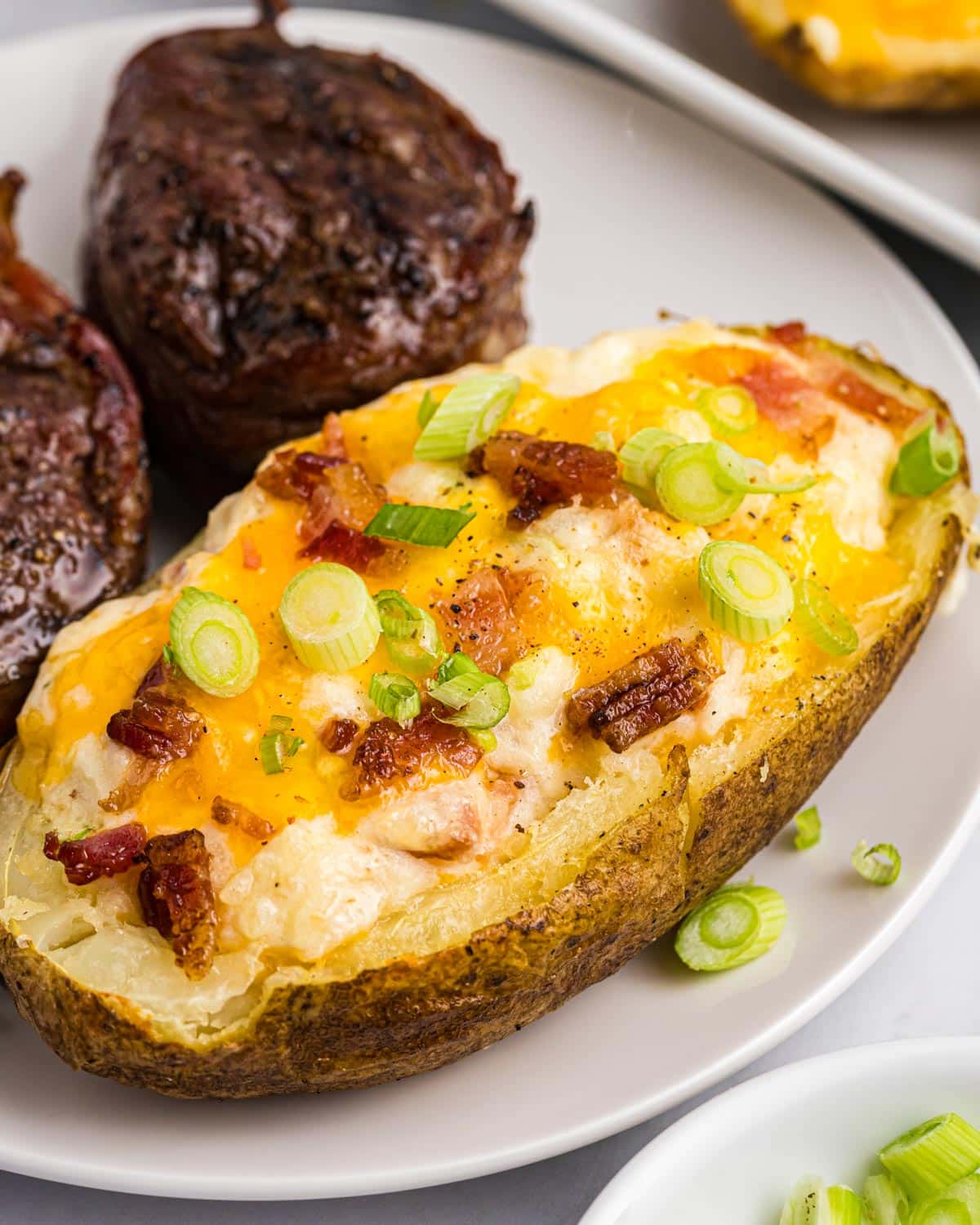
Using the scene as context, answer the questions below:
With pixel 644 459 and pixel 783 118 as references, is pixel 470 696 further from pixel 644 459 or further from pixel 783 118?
pixel 783 118

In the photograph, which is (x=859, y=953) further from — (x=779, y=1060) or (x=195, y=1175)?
(x=195, y=1175)

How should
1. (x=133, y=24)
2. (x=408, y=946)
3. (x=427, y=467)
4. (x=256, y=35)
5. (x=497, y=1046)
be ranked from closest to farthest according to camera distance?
(x=408, y=946) < (x=497, y=1046) < (x=427, y=467) < (x=256, y=35) < (x=133, y=24)

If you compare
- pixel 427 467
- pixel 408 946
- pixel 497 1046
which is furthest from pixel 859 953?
pixel 427 467

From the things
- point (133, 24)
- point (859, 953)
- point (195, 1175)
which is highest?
point (133, 24)

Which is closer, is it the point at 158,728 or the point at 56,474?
the point at 158,728

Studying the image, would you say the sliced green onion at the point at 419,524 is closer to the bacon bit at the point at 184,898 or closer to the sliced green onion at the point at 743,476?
the sliced green onion at the point at 743,476

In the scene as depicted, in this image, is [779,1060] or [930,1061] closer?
[930,1061]

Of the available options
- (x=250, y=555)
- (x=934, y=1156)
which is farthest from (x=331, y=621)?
(x=934, y=1156)
